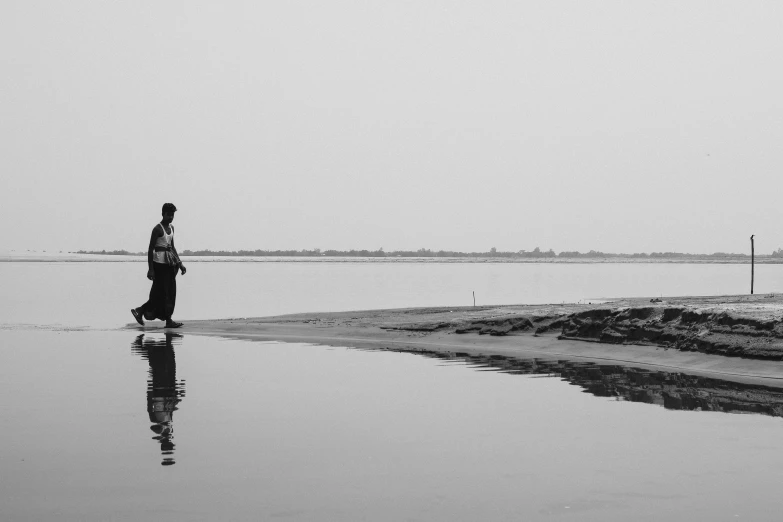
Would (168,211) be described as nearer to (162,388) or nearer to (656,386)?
(162,388)

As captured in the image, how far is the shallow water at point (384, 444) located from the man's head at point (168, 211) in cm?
608

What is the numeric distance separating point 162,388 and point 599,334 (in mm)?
7129

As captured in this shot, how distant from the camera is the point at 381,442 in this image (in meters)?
7.04

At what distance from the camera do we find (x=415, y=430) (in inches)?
297

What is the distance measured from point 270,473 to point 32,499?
58.7 inches

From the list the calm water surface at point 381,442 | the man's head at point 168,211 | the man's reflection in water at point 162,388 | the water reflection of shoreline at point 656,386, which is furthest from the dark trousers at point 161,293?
the water reflection of shoreline at point 656,386

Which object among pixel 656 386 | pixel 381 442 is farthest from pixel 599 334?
pixel 381 442

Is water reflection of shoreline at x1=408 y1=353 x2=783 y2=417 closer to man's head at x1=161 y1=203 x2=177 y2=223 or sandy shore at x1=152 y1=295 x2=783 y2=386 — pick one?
sandy shore at x1=152 y1=295 x2=783 y2=386

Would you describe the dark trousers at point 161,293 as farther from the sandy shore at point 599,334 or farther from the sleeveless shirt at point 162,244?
the sandy shore at point 599,334

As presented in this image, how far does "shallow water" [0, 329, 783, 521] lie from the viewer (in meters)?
5.27

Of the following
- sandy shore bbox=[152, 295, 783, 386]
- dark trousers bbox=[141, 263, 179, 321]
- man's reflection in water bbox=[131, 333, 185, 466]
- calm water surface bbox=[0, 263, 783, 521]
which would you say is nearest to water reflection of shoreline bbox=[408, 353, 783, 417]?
calm water surface bbox=[0, 263, 783, 521]

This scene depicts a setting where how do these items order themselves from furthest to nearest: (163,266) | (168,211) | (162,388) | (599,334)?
(163,266)
(168,211)
(599,334)
(162,388)

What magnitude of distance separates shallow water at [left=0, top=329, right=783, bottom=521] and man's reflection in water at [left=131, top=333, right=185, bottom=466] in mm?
28

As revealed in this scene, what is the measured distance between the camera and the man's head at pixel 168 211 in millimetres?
17469
